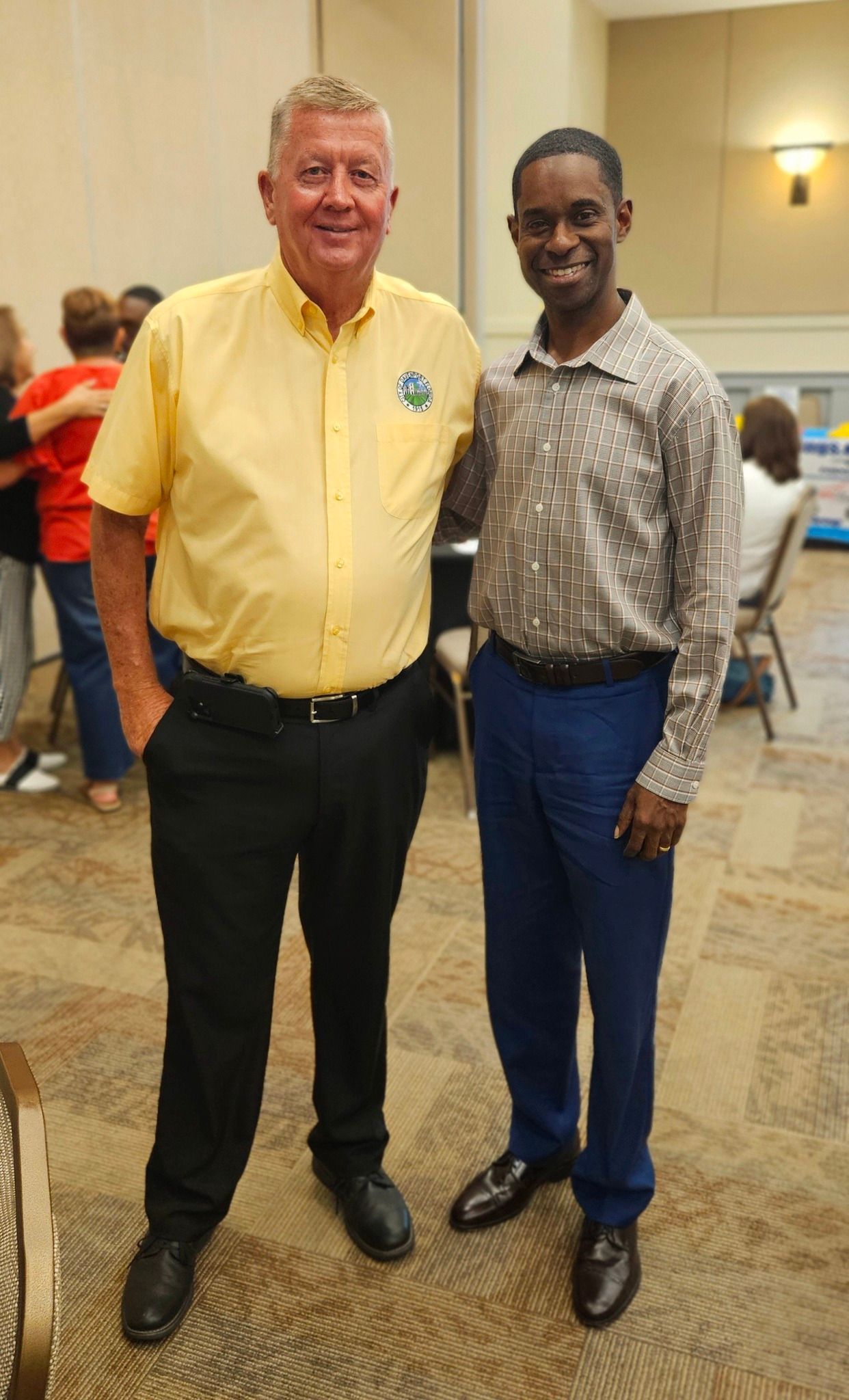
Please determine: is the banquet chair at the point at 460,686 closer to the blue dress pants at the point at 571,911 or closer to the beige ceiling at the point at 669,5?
the blue dress pants at the point at 571,911

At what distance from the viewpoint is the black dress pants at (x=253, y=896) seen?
1.67 meters

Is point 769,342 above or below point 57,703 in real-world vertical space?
above

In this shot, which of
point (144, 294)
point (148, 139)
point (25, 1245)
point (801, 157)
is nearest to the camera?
point (25, 1245)

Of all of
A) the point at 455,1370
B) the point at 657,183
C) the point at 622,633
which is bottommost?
the point at 455,1370

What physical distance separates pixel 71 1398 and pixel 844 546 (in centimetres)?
763

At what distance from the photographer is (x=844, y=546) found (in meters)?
8.12

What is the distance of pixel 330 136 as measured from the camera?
1.49 m

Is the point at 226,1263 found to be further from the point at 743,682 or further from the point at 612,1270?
the point at 743,682

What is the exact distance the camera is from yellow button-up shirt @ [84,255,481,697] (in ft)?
5.09

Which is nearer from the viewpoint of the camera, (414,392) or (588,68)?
(414,392)

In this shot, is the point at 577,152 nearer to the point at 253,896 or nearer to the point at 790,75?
the point at 253,896

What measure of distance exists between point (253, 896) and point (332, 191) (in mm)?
995

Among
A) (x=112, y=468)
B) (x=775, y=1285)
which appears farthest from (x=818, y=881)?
(x=112, y=468)

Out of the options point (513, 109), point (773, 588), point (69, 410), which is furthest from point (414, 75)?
point (773, 588)
